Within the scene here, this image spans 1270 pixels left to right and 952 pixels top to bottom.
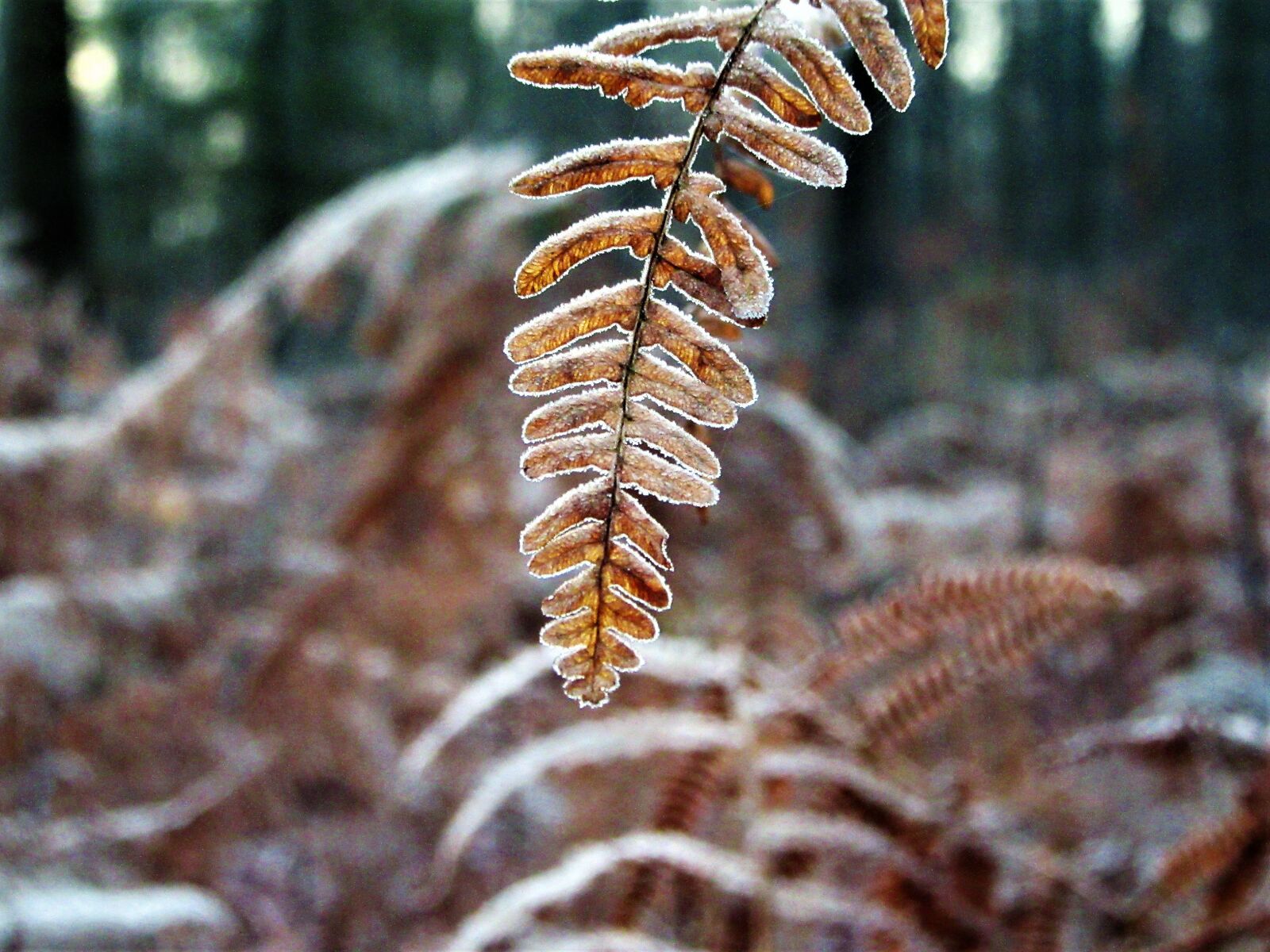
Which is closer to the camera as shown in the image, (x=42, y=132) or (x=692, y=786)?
(x=692, y=786)

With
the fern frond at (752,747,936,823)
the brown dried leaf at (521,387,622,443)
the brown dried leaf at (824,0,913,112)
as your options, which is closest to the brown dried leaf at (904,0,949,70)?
the brown dried leaf at (824,0,913,112)

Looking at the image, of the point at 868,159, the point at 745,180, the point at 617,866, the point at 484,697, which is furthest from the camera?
the point at 868,159

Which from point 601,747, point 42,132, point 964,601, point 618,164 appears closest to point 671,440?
point 618,164

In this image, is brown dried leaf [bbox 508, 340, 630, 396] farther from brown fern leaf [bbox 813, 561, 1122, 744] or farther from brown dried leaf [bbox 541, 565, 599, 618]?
brown fern leaf [bbox 813, 561, 1122, 744]

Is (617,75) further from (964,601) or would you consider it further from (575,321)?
(964,601)

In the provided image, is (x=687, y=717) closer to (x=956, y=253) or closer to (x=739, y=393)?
(x=739, y=393)

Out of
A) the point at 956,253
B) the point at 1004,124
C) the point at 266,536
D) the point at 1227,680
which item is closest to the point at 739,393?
the point at 1227,680
